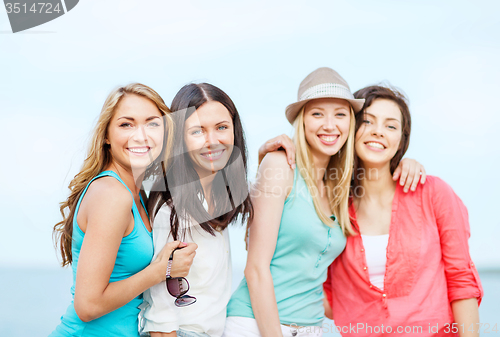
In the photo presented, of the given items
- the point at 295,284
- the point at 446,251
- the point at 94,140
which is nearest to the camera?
the point at 94,140

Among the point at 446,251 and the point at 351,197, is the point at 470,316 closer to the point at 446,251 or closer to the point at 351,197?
the point at 446,251

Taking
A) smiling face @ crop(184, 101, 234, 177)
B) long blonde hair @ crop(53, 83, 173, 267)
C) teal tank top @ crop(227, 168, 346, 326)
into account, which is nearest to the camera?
long blonde hair @ crop(53, 83, 173, 267)

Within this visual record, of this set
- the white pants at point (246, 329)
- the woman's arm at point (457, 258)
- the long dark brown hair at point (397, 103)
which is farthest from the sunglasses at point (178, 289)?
the woman's arm at point (457, 258)

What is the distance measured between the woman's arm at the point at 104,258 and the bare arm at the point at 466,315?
6.03ft

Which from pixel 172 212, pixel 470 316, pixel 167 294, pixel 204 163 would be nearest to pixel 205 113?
pixel 204 163

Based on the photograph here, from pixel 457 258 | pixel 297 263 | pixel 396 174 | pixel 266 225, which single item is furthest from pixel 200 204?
pixel 457 258

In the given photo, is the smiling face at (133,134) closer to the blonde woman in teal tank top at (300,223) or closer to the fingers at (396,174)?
the blonde woman in teal tank top at (300,223)

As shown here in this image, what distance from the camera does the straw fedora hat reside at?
241cm

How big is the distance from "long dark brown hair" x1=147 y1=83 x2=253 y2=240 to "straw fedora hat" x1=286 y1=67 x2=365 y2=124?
50 centimetres

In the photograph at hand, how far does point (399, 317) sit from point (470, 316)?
0.42m

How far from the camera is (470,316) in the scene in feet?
7.74

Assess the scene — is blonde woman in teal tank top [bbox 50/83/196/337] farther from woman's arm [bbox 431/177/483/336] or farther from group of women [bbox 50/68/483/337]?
woman's arm [bbox 431/177/483/336]

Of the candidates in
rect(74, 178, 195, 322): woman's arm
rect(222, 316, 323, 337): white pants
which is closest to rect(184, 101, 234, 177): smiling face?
rect(74, 178, 195, 322): woman's arm

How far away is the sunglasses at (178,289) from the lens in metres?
1.83
